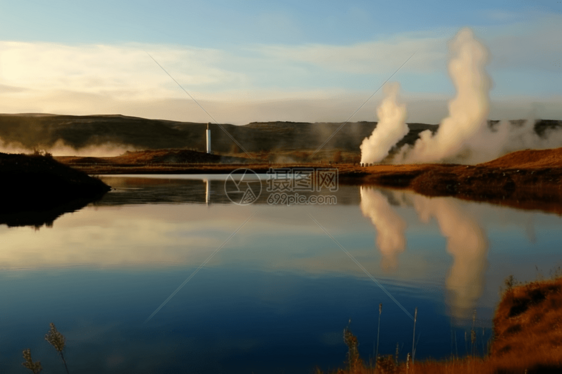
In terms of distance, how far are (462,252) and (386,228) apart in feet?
19.9

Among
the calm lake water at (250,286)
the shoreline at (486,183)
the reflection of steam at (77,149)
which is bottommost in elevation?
the calm lake water at (250,286)

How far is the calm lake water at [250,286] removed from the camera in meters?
9.66

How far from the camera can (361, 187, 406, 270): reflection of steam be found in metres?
17.9

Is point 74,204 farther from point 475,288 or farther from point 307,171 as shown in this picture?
point 307,171

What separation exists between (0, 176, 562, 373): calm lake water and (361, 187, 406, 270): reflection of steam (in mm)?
110

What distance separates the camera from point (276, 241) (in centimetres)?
2098

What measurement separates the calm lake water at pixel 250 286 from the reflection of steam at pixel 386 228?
110 millimetres

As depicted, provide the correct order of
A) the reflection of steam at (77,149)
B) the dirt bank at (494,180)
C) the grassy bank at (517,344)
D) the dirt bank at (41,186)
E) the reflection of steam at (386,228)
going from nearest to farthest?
the grassy bank at (517,344) → the reflection of steam at (386,228) → the dirt bank at (41,186) → the dirt bank at (494,180) → the reflection of steam at (77,149)

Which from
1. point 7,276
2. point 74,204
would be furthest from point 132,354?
point 74,204

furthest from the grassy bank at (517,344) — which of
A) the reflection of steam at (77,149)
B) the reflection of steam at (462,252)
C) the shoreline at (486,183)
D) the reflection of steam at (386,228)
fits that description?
the reflection of steam at (77,149)

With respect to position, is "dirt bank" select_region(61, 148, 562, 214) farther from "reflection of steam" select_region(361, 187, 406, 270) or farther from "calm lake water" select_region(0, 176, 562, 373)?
"calm lake water" select_region(0, 176, 562, 373)

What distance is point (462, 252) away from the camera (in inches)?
737

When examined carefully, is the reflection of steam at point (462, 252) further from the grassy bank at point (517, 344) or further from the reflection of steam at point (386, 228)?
the reflection of steam at point (386, 228)

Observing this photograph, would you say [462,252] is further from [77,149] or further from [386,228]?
[77,149]
